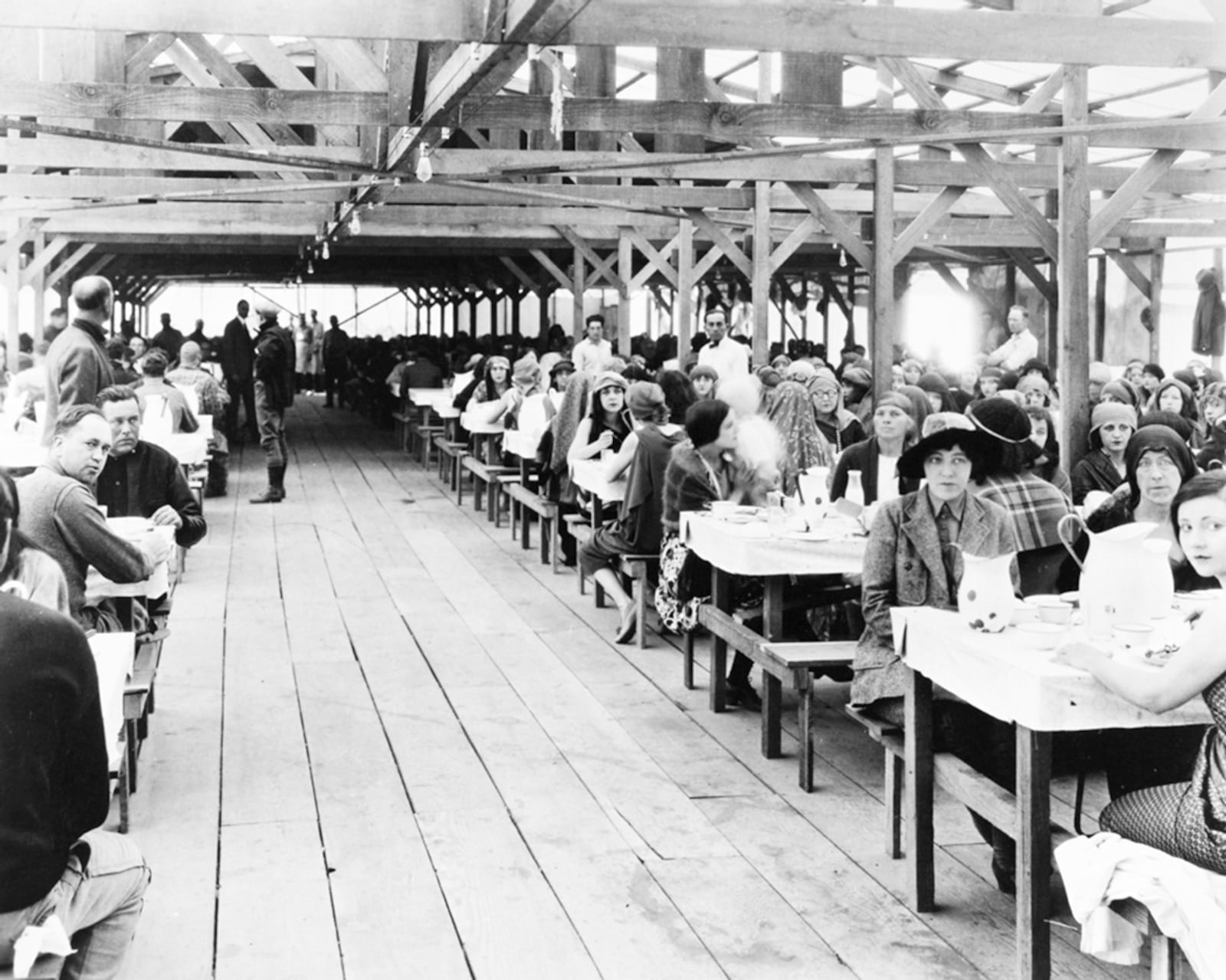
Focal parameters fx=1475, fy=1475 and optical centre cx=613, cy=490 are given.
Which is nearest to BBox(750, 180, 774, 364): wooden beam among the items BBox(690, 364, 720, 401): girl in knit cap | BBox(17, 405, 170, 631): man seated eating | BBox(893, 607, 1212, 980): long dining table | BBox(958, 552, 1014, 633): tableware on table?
BBox(690, 364, 720, 401): girl in knit cap

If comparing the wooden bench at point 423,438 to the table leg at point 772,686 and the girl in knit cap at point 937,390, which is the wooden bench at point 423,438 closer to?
the girl in knit cap at point 937,390

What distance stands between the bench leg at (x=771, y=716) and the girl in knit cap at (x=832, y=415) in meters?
3.06

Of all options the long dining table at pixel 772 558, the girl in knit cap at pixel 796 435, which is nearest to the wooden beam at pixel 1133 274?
the girl in knit cap at pixel 796 435

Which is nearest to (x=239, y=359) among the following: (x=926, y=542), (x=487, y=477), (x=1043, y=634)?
(x=487, y=477)

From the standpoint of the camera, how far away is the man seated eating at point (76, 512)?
3.99 meters

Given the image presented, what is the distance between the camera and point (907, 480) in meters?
5.60

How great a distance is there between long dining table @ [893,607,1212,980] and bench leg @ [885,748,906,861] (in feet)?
1.07

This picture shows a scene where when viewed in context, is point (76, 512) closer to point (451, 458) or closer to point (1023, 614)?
point (1023, 614)

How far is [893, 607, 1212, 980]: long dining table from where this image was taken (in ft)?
9.12

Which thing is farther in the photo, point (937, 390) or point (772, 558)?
point (937, 390)

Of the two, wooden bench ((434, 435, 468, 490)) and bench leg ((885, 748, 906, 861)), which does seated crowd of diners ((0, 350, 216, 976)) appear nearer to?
bench leg ((885, 748, 906, 861))

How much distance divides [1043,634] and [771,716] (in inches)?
65.6

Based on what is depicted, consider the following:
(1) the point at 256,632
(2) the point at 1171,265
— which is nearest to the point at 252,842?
(1) the point at 256,632

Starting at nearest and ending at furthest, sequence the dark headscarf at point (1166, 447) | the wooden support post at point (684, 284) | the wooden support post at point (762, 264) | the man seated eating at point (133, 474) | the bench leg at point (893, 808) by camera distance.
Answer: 1. the bench leg at point (893, 808)
2. the dark headscarf at point (1166, 447)
3. the man seated eating at point (133, 474)
4. the wooden support post at point (762, 264)
5. the wooden support post at point (684, 284)
